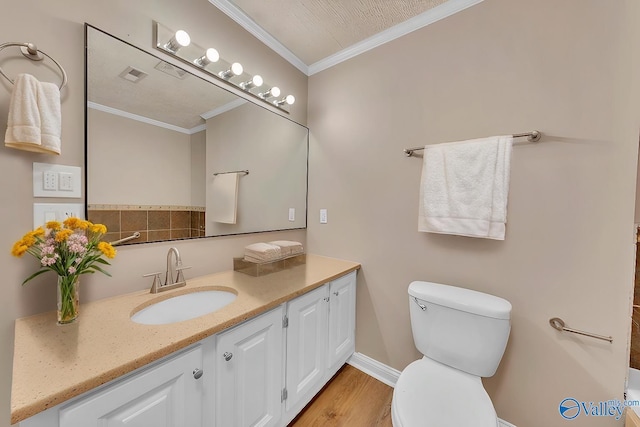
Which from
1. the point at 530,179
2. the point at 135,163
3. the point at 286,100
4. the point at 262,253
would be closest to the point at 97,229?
the point at 135,163

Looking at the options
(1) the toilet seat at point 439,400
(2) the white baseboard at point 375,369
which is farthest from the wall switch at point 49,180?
(2) the white baseboard at point 375,369

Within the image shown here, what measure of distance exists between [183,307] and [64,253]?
1.79ft

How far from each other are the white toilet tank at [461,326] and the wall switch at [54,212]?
1.66 meters

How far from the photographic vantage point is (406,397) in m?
1.01

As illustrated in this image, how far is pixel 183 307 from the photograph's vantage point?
1205 mm

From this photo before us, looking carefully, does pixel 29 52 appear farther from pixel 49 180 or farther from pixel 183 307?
pixel 183 307

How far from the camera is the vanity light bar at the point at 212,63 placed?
121cm

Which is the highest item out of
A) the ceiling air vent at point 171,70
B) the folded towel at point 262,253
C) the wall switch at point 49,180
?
the ceiling air vent at point 171,70

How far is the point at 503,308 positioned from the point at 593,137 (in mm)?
882

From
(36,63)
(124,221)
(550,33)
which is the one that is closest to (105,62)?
(36,63)

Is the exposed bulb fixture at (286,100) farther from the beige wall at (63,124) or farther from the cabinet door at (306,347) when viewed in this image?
the cabinet door at (306,347)

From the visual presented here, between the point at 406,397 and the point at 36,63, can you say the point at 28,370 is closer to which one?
the point at 36,63

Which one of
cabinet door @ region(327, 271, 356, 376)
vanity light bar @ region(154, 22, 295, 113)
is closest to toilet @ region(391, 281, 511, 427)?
cabinet door @ region(327, 271, 356, 376)

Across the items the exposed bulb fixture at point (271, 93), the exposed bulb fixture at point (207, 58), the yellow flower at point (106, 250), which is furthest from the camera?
the exposed bulb fixture at point (271, 93)
